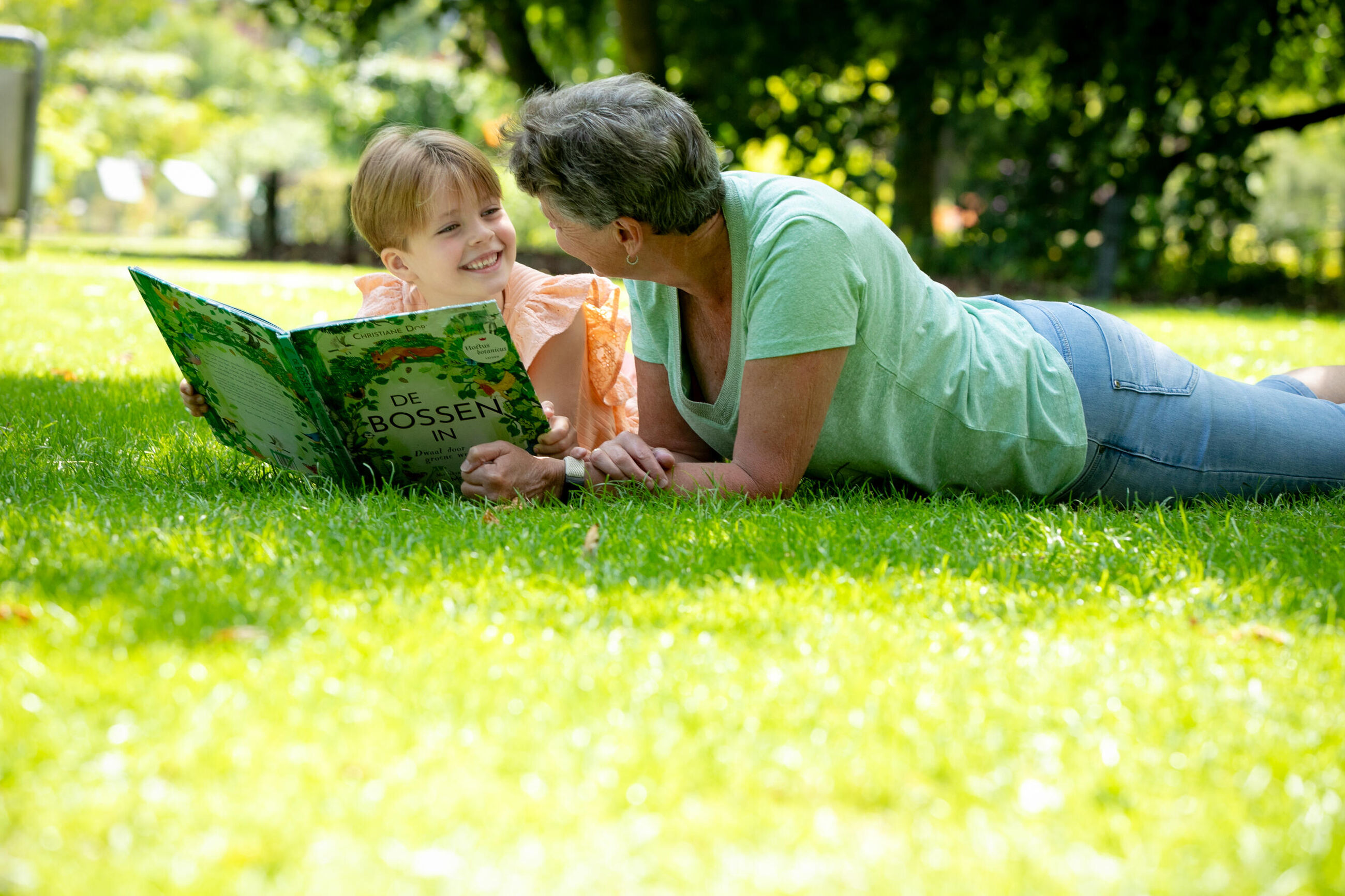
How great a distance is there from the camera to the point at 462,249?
141 inches

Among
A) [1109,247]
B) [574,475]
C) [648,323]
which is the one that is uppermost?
[648,323]

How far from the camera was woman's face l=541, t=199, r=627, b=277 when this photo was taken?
2951 millimetres

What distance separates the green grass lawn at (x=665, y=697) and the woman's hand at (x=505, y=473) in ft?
0.36

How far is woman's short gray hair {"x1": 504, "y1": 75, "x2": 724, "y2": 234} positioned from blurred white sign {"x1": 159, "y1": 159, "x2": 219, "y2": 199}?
139ft

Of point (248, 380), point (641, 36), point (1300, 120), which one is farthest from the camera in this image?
point (641, 36)

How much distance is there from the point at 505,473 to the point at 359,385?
45 centimetres

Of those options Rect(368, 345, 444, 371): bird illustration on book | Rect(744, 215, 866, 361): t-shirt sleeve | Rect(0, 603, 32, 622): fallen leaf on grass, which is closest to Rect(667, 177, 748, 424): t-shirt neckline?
Rect(744, 215, 866, 361): t-shirt sleeve

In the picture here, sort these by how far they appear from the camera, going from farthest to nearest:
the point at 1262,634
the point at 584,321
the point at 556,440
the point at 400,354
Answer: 1. the point at 584,321
2. the point at 556,440
3. the point at 400,354
4. the point at 1262,634

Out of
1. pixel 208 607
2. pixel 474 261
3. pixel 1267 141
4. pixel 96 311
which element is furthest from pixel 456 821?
pixel 1267 141

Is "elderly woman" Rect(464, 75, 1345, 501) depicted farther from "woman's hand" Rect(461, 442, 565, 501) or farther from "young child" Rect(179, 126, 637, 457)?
"young child" Rect(179, 126, 637, 457)

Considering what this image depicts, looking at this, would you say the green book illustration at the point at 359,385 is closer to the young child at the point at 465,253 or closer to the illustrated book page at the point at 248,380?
the illustrated book page at the point at 248,380

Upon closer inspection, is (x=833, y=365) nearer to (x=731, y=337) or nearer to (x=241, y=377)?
(x=731, y=337)

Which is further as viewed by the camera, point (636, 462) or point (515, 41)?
point (515, 41)

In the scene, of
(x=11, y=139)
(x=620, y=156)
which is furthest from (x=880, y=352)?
(x=11, y=139)
